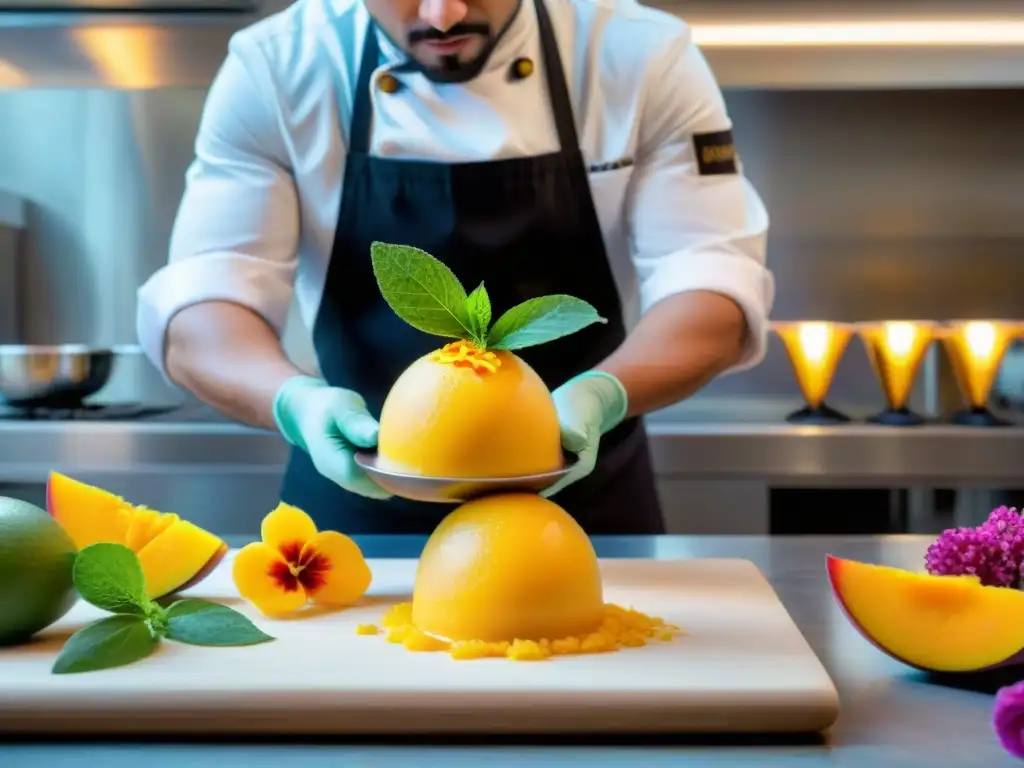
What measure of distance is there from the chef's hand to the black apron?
30cm

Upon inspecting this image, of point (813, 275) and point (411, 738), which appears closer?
point (411, 738)

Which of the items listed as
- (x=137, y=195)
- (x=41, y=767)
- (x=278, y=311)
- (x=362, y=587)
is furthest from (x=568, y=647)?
(x=137, y=195)

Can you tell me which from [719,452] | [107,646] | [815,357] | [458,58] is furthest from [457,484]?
[815,357]

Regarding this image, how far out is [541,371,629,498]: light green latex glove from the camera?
2.89 ft

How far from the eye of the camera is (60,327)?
2520mm

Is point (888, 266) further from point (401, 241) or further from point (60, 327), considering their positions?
point (60, 327)

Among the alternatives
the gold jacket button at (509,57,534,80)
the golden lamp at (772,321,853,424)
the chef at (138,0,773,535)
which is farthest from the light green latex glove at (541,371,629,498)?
the golden lamp at (772,321,853,424)

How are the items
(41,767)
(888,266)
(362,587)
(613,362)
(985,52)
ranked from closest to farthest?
(41,767) < (362,587) < (613,362) < (985,52) < (888,266)

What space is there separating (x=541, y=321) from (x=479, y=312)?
0.05 meters

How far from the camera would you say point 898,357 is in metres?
2.11

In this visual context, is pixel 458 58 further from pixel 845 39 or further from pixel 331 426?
pixel 845 39

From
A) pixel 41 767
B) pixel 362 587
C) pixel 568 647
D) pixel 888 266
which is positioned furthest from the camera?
pixel 888 266

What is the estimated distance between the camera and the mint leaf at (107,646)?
0.68 metres

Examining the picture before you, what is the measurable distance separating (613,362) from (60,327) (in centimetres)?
170
